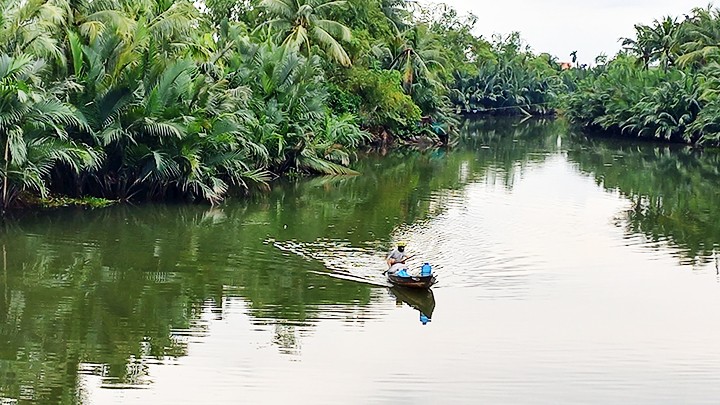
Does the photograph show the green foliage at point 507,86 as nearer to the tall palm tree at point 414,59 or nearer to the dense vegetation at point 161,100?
the tall palm tree at point 414,59

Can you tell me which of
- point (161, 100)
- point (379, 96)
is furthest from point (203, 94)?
point (379, 96)

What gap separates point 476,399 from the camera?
8.88 meters

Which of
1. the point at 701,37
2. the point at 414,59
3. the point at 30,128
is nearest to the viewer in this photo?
the point at 30,128

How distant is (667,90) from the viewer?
44438mm

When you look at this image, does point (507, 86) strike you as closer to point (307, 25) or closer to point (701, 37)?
point (701, 37)

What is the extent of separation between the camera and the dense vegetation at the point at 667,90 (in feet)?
139

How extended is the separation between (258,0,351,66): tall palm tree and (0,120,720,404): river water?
357 inches

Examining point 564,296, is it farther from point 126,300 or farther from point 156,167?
point 156,167

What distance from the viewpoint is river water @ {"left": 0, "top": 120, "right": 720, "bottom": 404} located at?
→ 361 inches

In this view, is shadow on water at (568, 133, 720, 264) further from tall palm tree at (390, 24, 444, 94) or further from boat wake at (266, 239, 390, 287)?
tall palm tree at (390, 24, 444, 94)

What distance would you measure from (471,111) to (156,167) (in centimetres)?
5768

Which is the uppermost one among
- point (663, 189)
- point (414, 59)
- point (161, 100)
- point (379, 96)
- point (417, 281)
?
point (414, 59)

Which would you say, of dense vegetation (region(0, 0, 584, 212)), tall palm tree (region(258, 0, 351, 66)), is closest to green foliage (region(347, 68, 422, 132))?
dense vegetation (region(0, 0, 584, 212))

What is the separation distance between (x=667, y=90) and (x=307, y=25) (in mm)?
21671
